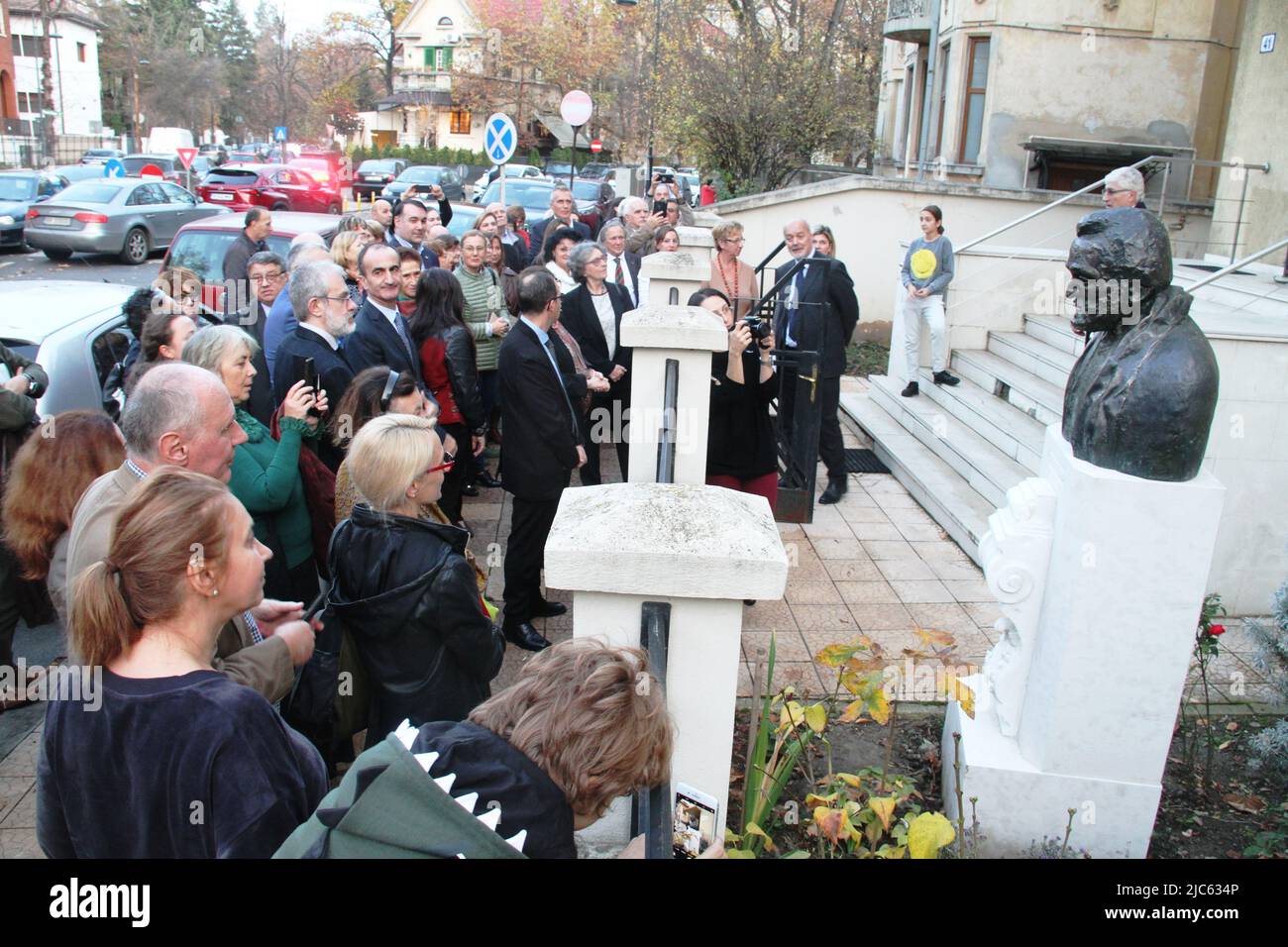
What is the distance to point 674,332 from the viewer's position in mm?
3328

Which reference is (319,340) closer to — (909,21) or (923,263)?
(923,263)

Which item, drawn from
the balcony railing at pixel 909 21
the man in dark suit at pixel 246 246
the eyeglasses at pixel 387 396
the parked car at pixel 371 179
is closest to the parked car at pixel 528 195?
the balcony railing at pixel 909 21

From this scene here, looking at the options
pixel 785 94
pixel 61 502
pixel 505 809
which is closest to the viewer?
pixel 505 809

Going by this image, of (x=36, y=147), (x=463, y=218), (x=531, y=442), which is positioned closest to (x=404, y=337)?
(x=531, y=442)

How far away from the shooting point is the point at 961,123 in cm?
1969

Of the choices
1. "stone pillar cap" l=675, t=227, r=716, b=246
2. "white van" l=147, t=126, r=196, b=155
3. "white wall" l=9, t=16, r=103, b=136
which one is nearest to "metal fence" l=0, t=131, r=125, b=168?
Result: "white wall" l=9, t=16, r=103, b=136

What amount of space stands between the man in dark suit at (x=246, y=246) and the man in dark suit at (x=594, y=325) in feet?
9.89

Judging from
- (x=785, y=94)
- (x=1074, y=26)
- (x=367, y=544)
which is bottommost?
(x=367, y=544)

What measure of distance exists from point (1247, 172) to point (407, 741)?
1319cm

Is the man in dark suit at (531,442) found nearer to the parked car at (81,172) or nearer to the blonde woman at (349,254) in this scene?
the blonde woman at (349,254)

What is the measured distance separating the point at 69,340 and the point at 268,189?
21349 mm
